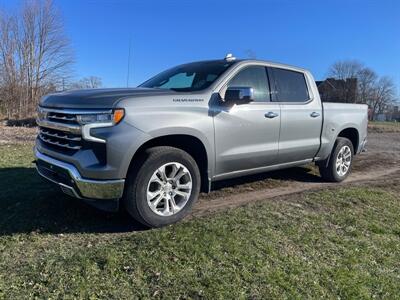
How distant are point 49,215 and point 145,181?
1294mm

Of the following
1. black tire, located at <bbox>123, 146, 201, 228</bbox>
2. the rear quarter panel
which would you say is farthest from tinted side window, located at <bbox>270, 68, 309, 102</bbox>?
black tire, located at <bbox>123, 146, 201, 228</bbox>

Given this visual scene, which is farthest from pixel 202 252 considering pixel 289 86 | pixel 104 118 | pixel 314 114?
pixel 314 114

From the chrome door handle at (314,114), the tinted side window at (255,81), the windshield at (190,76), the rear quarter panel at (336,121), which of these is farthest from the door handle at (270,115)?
the rear quarter panel at (336,121)

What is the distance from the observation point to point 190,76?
16.9 feet

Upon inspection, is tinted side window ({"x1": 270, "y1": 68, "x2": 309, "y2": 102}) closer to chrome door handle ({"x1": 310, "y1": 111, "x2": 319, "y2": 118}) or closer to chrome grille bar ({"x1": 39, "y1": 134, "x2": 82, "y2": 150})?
chrome door handle ({"x1": 310, "y1": 111, "x2": 319, "y2": 118})

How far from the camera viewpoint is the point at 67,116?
3842mm

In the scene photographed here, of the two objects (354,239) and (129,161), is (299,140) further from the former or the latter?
(129,161)

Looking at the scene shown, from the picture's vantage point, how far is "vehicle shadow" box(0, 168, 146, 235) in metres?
3.98

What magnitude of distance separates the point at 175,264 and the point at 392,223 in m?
2.95

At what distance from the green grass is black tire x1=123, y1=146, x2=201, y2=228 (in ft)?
0.47

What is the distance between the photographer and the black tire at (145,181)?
3.82 metres

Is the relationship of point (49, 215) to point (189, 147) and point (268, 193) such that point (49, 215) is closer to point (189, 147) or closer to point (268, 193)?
point (189, 147)

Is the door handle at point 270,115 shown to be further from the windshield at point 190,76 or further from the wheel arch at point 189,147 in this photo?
the wheel arch at point 189,147

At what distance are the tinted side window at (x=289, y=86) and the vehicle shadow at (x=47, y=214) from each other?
109 inches
